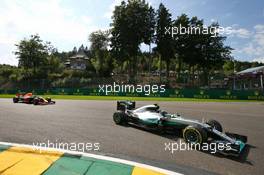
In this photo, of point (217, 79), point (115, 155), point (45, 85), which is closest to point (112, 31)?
point (45, 85)

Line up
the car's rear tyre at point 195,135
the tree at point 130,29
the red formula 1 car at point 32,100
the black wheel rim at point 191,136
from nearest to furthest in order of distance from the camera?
1. the car's rear tyre at point 195,135
2. the black wheel rim at point 191,136
3. the red formula 1 car at point 32,100
4. the tree at point 130,29

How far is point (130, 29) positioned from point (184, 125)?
1634 inches

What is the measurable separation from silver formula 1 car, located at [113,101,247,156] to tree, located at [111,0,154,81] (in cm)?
3754

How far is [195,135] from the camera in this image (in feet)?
21.0

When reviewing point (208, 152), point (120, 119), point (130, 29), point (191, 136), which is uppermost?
point (130, 29)

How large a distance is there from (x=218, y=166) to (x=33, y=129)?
18.5 feet

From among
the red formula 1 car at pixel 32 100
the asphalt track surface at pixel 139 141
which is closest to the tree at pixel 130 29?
the red formula 1 car at pixel 32 100

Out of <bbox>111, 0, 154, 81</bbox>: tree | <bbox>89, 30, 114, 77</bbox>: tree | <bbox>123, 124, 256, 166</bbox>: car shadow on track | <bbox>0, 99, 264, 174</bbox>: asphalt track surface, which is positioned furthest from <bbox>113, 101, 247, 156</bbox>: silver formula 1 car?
<bbox>89, 30, 114, 77</bbox>: tree

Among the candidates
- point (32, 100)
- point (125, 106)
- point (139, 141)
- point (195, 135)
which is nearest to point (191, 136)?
point (195, 135)

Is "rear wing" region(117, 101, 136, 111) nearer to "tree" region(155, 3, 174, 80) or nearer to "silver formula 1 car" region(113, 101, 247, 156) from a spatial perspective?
"silver formula 1 car" region(113, 101, 247, 156)

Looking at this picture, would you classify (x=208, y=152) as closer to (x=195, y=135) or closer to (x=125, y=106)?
(x=195, y=135)

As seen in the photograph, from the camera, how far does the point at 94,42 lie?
66.1m

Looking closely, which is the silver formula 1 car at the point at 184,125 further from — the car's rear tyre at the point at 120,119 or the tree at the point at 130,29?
the tree at the point at 130,29

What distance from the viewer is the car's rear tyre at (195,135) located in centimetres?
617
